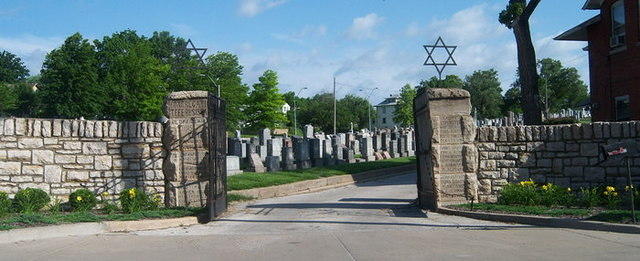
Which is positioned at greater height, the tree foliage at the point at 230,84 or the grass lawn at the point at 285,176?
the tree foliage at the point at 230,84

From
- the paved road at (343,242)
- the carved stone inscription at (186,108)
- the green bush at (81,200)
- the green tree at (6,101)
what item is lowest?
the paved road at (343,242)

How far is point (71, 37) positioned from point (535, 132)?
59441 millimetres

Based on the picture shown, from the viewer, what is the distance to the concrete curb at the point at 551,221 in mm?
10378

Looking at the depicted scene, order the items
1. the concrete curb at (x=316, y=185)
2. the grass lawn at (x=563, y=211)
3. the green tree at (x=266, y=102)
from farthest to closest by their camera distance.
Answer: the green tree at (x=266, y=102) → the concrete curb at (x=316, y=185) → the grass lawn at (x=563, y=211)

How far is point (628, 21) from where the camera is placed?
20500 mm

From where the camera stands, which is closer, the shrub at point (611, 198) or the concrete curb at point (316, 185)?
the shrub at point (611, 198)

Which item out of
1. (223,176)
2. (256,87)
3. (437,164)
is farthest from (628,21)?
(256,87)

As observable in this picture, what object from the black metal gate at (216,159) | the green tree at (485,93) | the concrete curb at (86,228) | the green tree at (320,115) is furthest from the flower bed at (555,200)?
the green tree at (320,115)

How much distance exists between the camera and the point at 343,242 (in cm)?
960

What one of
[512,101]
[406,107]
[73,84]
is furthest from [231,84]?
[406,107]

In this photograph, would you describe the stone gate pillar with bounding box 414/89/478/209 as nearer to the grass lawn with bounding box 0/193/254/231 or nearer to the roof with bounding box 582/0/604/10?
the grass lawn with bounding box 0/193/254/231

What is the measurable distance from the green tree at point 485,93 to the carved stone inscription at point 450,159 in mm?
64296

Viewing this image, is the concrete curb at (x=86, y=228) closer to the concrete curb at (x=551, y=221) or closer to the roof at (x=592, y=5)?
the concrete curb at (x=551, y=221)

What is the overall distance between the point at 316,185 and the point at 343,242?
11894mm
